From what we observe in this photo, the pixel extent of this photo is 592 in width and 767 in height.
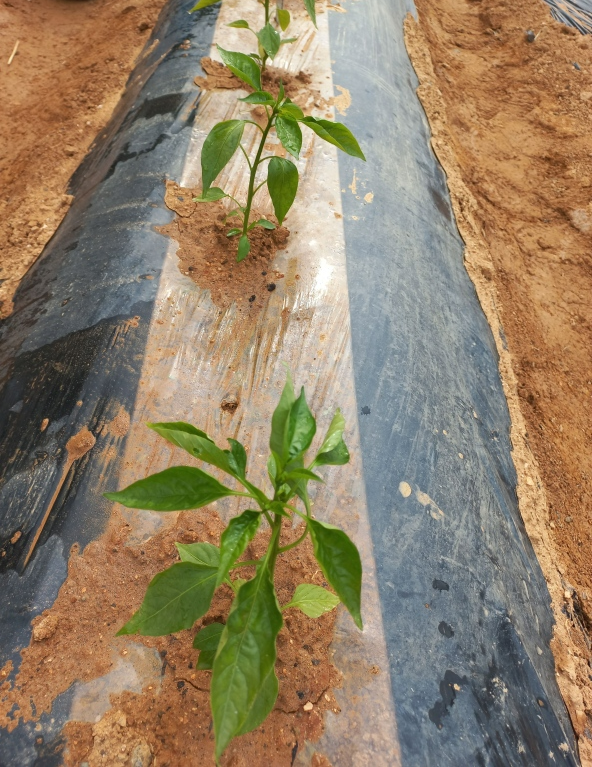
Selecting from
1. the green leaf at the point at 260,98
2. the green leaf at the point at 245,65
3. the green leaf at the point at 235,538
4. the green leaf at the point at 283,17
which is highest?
the green leaf at the point at 283,17

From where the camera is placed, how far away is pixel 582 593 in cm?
215

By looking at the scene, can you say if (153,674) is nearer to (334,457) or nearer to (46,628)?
(46,628)

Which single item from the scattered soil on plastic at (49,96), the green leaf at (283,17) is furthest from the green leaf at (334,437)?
the green leaf at (283,17)

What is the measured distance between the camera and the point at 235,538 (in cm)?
99

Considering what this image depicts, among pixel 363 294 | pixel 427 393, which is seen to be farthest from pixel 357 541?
pixel 363 294

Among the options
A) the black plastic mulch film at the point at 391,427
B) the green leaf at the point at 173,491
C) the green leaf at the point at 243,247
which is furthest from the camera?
the green leaf at the point at 243,247

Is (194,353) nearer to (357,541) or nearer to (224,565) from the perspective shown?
(357,541)

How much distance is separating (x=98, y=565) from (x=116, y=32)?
5.25m

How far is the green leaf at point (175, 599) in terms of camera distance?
1.07 meters

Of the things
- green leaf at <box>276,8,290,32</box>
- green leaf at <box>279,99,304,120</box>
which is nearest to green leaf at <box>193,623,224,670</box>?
green leaf at <box>279,99,304,120</box>

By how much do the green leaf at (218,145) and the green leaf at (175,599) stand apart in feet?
4.02

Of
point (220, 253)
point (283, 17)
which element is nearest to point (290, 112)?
point (220, 253)

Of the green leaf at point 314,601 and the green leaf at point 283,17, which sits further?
the green leaf at point 283,17

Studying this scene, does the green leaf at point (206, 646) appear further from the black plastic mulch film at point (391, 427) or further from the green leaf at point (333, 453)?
the green leaf at point (333, 453)
